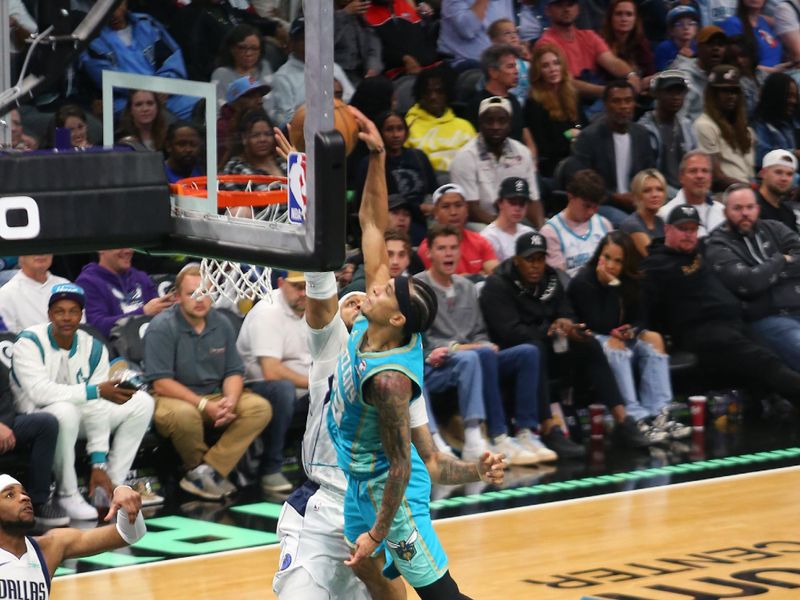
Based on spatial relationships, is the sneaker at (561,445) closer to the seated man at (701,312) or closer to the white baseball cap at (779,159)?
the seated man at (701,312)

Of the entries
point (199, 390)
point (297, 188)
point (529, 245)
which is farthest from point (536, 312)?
point (297, 188)

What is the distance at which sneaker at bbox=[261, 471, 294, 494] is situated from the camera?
33.9 ft

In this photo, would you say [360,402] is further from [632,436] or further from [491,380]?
[632,436]

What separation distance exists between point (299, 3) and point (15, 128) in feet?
3.44

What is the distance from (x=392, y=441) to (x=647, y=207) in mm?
7097

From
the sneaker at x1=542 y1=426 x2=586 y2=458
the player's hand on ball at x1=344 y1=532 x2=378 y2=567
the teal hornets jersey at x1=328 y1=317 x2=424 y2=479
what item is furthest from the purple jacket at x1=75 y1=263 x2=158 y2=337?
the player's hand on ball at x1=344 y1=532 x2=378 y2=567

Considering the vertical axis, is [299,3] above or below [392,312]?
above

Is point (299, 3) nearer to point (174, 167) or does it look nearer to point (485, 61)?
point (174, 167)

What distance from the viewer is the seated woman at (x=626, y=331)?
11.7 metres

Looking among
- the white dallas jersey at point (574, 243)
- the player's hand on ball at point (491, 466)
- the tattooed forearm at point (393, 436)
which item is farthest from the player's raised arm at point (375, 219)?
the white dallas jersey at point (574, 243)

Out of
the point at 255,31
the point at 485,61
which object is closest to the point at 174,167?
the point at 255,31

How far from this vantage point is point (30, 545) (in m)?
6.66

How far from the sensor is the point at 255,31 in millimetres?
8719

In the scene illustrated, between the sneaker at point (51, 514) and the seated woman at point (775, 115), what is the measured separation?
26.3 ft
